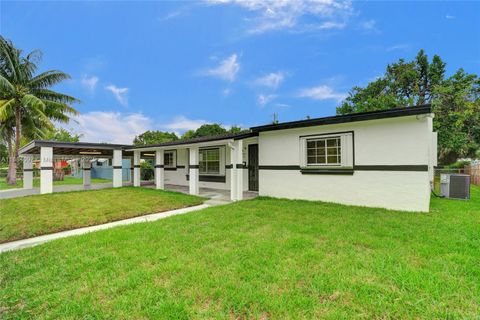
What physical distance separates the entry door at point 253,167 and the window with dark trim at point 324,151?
→ 2796 millimetres

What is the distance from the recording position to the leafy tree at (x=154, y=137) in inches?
1485

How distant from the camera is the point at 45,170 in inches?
403

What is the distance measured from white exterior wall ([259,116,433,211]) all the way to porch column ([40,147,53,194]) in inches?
401

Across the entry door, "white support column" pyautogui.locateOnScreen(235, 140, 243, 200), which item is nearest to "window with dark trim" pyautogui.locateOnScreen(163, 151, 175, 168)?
the entry door

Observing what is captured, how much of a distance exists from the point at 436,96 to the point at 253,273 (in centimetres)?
2351

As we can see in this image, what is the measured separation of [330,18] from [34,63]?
60.0 feet

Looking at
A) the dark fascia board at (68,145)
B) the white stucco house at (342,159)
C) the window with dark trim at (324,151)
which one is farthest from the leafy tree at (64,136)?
the window with dark trim at (324,151)

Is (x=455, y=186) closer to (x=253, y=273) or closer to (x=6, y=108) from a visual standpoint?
(x=253, y=273)

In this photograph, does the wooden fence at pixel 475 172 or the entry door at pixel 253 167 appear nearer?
the entry door at pixel 253 167

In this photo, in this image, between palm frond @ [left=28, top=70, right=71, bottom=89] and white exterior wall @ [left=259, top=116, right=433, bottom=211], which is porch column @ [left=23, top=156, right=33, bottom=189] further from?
white exterior wall @ [left=259, top=116, right=433, bottom=211]

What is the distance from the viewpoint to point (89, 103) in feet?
59.4

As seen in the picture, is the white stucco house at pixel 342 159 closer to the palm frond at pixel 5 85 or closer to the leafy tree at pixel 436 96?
the palm frond at pixel 5 85

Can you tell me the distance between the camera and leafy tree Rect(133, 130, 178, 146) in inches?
1485

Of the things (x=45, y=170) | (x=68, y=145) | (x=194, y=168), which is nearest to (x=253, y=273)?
(x=194, y=168)
